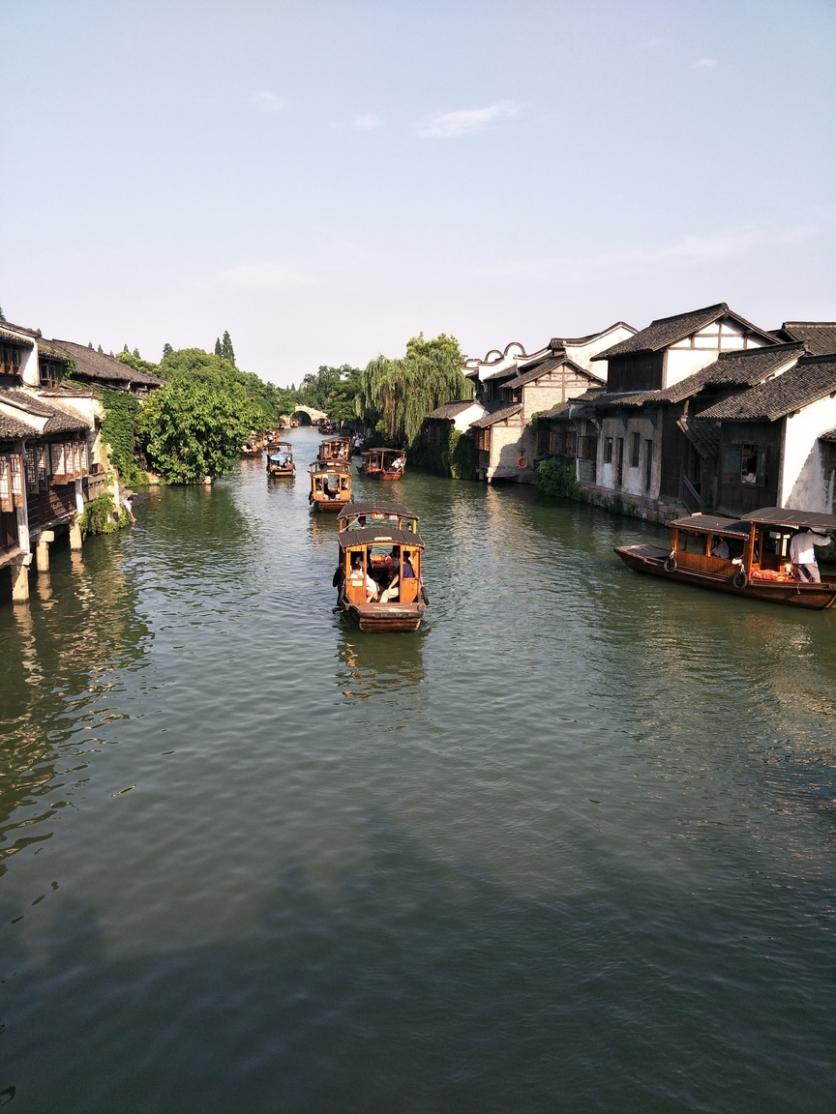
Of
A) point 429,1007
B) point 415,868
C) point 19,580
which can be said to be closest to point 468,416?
point 19,580

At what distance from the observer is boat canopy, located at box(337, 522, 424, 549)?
2278 centimetres

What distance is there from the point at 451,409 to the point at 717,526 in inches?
1611

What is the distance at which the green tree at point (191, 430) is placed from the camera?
52.7 m

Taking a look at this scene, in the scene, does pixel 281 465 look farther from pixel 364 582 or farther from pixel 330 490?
pixel 364 582

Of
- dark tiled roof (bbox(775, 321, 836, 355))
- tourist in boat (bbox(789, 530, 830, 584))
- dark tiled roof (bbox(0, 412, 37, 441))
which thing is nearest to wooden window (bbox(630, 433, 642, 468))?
dark tiled roof (bbox(775, 321, 836, 355))

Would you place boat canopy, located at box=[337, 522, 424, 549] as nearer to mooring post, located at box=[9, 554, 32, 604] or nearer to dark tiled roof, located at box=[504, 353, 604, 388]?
mooring post, located at box=[9, 554, 32, 604]

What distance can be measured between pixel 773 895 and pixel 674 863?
4.07ft

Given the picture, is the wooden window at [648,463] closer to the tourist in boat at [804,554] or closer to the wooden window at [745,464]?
the wooden window at [745,464]

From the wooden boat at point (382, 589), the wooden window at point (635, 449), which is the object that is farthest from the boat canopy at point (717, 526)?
the wooden window at point (635, 449)

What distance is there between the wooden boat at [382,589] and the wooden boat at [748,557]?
9431mm

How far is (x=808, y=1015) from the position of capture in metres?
8.98

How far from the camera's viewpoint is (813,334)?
40594 millimetres

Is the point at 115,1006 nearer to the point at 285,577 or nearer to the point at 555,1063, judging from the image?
the point at 555,1063

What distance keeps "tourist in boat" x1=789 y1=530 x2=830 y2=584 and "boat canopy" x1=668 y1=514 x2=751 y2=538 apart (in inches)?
52.4
